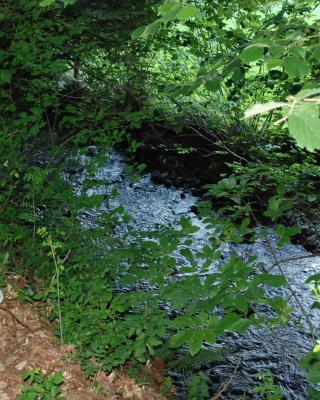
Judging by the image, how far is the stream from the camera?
4.39 metres

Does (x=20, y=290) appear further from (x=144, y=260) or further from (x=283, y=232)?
(x=283, y=232)

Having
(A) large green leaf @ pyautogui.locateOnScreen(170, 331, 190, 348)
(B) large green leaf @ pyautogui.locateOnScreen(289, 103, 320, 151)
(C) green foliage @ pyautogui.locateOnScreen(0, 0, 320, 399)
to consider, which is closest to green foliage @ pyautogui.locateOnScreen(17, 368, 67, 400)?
(C) green foliage @ pyautogui.locateOnScreen(0, 0, 320, 399)

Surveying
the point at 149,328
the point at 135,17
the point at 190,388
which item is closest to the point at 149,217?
the point at 135,17

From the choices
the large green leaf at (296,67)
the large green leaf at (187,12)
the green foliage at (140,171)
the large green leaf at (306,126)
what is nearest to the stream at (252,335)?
the green foliage at (140,171)

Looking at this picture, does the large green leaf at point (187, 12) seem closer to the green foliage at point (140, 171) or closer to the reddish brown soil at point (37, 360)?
the green foliage at point (140, 171)

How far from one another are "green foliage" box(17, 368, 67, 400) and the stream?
1.44 meters

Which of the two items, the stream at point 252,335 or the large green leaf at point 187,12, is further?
the stream at point 252,335

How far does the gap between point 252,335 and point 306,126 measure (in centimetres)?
426

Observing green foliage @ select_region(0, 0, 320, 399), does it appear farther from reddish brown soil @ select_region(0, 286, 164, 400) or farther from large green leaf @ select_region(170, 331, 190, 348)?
reddish brown soil @ select_region(0, 286, 164, 400)

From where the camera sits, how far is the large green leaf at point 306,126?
3.56ft

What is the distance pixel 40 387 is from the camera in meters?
3.14

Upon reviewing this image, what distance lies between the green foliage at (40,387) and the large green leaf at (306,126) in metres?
2.66

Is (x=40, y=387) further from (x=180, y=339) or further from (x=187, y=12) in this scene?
(x=187, y=12)

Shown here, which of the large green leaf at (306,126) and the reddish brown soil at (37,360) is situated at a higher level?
the large green leaf at (306,126)
